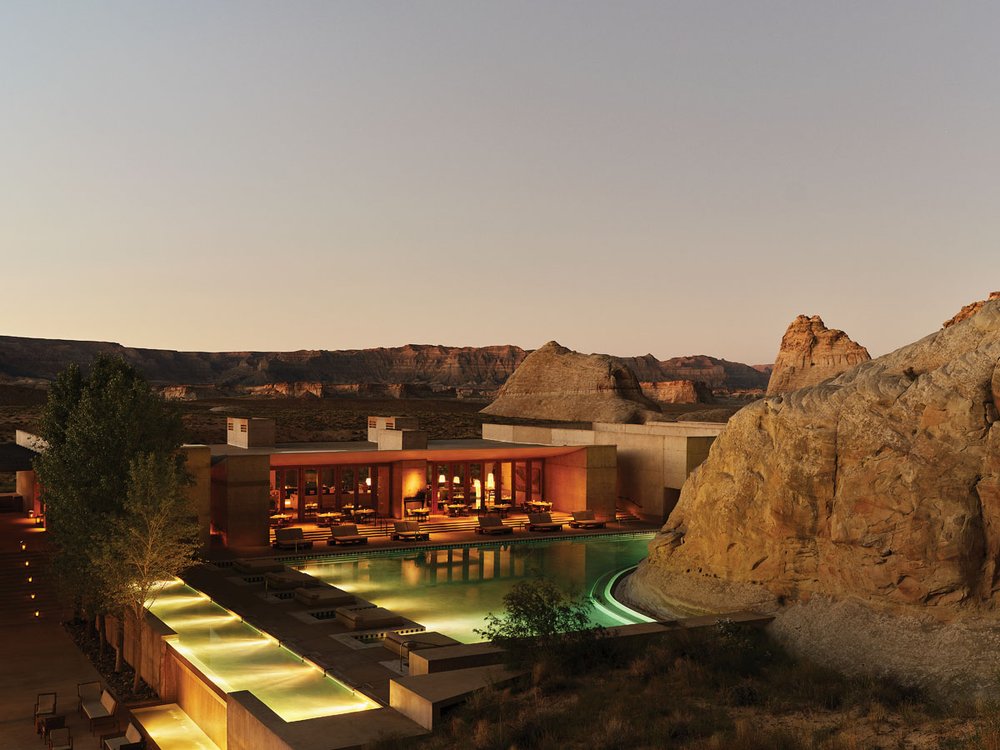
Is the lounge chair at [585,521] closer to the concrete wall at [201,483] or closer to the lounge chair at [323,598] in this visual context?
the concrete wall at [201,483]

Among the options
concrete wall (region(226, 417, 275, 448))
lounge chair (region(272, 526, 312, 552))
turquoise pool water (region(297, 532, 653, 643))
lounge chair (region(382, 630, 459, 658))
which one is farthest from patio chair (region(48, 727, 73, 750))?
concrete wall (region(226, 417, 275, 448))

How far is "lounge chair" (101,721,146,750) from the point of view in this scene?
38.1ft

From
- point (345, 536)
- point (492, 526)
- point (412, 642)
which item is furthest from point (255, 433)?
point (412, 642)

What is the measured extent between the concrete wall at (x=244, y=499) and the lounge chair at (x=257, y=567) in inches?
147

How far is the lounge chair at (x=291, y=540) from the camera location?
81.5ft

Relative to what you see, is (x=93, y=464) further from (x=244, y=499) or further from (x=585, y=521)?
(x=585, y=521)

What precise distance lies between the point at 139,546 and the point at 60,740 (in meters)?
3.76

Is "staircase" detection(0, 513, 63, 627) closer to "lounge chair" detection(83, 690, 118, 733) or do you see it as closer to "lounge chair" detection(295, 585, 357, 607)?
"lounge chair" detection(295, 585, 357, 607)

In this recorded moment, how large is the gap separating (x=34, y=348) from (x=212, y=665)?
142 metres

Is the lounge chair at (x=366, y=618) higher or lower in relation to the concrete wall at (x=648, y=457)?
lower

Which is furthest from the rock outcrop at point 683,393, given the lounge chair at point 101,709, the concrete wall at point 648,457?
the lounge chair at point 101,709

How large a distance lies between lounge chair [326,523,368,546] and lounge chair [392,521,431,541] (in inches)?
43.9

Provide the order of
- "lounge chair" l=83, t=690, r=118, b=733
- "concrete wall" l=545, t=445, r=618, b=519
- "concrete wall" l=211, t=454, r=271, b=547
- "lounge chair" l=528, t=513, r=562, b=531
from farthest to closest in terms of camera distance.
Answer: "concrete wall" l=545, t=445, r=618, b=519
"lounge chair" l=528, t=513, r=562, b=531
"concrete wall" l=211, t=454, r=271, b=547
"lounge chair" l=83, t=690, r=118, b=733

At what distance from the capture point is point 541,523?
2788cm
